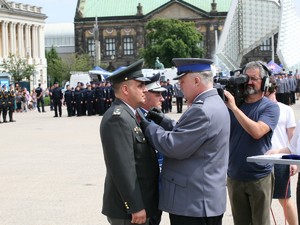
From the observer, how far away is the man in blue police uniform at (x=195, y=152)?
16.0ft

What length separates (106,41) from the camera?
384 ft

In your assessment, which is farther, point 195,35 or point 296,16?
point 195,35

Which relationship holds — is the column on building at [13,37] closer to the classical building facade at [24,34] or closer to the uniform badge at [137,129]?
the classical building facade at [24,34]

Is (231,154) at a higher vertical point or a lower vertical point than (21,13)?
lower

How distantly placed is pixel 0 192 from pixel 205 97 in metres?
6.37

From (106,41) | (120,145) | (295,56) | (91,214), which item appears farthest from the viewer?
(106,41)

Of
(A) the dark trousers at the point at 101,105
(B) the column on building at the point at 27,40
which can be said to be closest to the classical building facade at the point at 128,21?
(B) the column on building at the point at 27,40

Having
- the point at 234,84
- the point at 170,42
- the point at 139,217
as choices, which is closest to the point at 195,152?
the point at 139,217

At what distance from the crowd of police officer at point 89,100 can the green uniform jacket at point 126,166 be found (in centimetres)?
2828

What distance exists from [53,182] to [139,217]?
6744mm

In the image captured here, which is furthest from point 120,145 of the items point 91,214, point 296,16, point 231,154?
point 296,16

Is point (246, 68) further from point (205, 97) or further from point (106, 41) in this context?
point (106, 41)

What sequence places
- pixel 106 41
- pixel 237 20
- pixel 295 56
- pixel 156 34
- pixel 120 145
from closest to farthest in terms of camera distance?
1. pixel 120 145
2. pixel 237 20
3. pixel 295 56
4. pixel 156 34
5. pixel 106 41

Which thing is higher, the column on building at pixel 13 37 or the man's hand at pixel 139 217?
the column on building at pixel 13 37
